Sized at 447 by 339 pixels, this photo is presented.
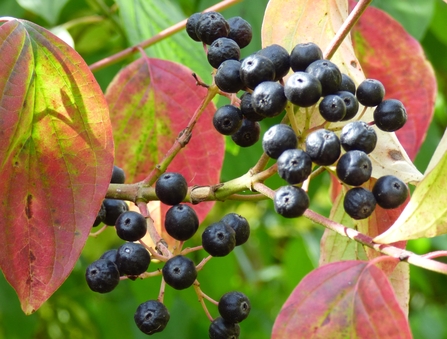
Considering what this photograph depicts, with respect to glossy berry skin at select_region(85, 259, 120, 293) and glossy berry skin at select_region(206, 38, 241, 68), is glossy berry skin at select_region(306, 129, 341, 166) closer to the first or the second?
glossy berry skin at select_region(206, 38, 241, 68)

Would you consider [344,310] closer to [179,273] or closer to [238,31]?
[179,273]

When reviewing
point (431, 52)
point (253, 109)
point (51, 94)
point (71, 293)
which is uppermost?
point (253, 109)

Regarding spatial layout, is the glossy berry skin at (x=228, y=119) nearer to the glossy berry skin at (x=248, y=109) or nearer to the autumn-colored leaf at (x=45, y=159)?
the glossy berry skin at (x=248, y=109)

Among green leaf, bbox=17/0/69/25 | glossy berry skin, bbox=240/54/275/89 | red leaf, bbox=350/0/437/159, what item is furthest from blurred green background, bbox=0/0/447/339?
glossy berry skin, bbox=240/54/275/89

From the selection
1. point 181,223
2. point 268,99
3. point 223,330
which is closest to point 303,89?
point 268,99

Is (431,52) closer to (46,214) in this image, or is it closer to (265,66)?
(265,66)

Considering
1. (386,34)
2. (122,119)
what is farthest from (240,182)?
(386,34)
